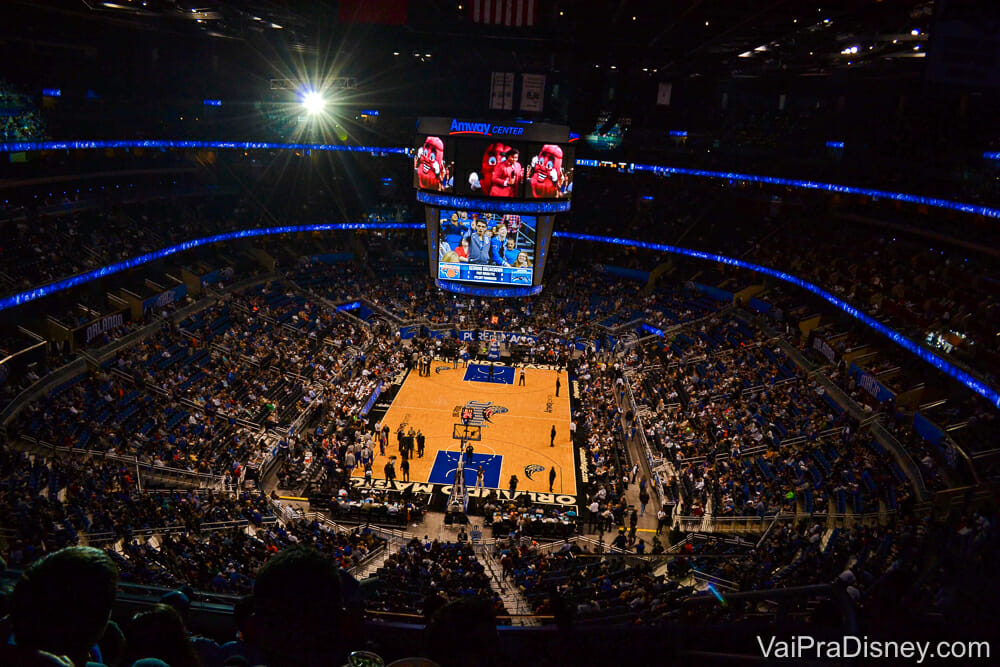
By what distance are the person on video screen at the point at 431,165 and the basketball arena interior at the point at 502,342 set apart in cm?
21

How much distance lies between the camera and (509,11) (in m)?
30.5

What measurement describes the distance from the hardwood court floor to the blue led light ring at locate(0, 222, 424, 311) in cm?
1306

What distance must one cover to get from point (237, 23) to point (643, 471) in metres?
30.0

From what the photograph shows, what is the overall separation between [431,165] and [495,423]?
13734mm

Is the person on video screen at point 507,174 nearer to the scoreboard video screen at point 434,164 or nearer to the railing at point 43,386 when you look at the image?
the scoreboard video screen at point 434,164

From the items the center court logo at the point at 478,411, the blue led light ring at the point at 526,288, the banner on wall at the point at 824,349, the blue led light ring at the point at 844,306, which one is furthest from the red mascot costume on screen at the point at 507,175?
the banner on wall at the point at 824,349

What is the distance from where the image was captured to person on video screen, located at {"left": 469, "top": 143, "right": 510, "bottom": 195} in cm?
3509

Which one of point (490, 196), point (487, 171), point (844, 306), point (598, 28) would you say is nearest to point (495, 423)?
point (490, 196)

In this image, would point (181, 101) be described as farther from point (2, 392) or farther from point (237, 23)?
point (2, 392)

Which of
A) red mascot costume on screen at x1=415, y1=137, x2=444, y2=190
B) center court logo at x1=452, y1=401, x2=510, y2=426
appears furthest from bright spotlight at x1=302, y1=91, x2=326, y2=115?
center court logo at x1=452, y1=401, x2=510, y2=426

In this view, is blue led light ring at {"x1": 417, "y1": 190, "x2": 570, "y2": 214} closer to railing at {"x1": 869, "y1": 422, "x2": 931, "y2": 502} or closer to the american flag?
the american flag

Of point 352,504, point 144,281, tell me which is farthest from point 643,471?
point 144,281

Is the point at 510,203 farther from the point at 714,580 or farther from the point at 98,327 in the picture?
the point at 714,580

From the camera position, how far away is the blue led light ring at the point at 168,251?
25.7 meters
